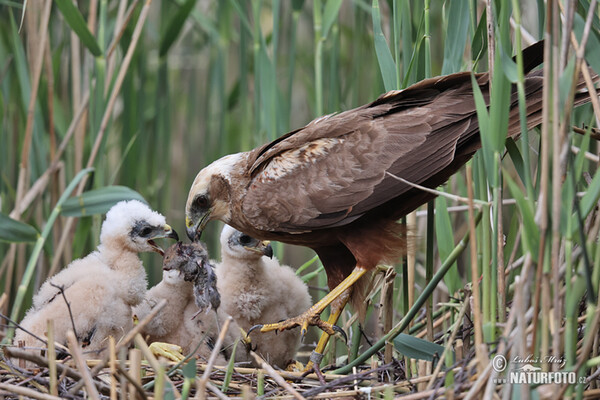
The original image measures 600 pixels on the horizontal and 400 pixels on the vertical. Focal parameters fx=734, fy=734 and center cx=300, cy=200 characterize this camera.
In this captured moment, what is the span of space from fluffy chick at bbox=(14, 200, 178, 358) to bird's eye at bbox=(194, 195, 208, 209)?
213 millimetres

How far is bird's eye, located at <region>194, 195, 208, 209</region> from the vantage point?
11.0 ft

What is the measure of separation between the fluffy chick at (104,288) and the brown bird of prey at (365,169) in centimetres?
48

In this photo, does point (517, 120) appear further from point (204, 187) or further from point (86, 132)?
point (86, 132)

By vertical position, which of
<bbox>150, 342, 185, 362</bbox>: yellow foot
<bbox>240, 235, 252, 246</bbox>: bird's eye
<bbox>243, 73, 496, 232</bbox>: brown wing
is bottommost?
<bbox>150, 342, 185, 362</bbox>: yellow foot

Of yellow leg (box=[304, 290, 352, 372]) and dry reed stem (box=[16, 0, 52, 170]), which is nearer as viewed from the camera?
yellow leg (box=[304, 290, 352, 372])

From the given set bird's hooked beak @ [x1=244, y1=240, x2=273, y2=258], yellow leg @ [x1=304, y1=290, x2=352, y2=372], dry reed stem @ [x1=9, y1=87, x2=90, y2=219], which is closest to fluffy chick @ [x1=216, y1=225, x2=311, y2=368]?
bird's hooked beak @ [x1=244, y1=240, x2=273, y2=258]

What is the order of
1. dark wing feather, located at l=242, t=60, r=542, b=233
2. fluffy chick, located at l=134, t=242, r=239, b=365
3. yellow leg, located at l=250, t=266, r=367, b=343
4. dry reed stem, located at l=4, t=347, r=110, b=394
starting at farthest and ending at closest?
fluffy chick, located at l=134, t=242, r=239, b=365
yellow leg, located at l=250, t=266, r=367, b=343
dark wing feather, located at l=242, t=60, r=542, b=233
dry reed stem, located at l=4, t=347, r=110, b=394

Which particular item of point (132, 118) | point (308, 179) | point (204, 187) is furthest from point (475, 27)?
point (132, 118)

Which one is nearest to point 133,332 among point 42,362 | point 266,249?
point 42,362

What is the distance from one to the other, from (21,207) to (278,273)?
1361 mm

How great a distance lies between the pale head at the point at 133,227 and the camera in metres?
3.35

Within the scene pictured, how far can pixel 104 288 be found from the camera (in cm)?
317

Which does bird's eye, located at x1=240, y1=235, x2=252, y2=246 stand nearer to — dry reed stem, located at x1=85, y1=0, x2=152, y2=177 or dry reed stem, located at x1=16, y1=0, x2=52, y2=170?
dry reed stem, located at x1=85, y1=0, x2=152, y2=177

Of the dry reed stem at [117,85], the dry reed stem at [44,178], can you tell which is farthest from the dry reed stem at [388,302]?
the dry reed stem at [44,178]
